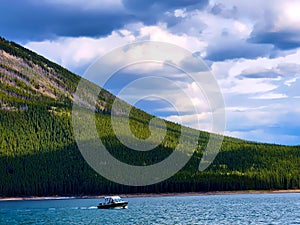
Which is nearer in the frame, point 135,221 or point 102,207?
point 135,221

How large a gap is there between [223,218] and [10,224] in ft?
149

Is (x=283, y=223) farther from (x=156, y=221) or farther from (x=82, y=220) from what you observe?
(x=82, y=220)

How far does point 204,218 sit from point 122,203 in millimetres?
56428

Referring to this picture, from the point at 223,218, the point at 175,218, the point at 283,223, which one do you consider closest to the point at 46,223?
the point at 175,218

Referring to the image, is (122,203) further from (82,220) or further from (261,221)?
(261,221)

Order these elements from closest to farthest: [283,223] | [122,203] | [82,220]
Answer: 1. [283,223]
2. [82,220]
3. [122,203]

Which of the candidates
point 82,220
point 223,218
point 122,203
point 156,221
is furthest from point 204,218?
point 122,203

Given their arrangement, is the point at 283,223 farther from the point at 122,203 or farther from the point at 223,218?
the point at 122,203

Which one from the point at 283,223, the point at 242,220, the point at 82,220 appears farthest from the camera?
the point at 82,220

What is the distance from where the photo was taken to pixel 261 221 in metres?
119

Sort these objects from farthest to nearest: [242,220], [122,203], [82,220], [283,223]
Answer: [122,203]
[82,220]
[242,220]
[283,223]

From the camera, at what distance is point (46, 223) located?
408 ft

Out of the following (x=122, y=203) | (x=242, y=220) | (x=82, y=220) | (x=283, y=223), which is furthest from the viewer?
(x=122, y=203)

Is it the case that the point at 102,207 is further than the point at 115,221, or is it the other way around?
the point at 102,207
